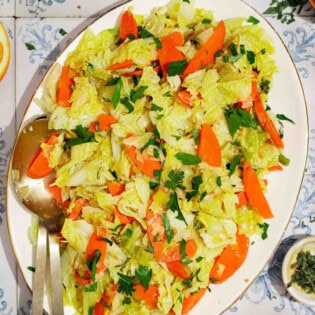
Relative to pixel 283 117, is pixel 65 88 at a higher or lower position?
higher

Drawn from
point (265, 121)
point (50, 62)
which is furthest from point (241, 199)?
point (50, 62)

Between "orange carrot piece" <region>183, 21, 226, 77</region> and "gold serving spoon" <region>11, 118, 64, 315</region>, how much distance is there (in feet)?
1.99

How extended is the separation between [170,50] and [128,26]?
0.21 m

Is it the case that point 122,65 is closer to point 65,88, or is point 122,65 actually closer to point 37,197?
point 65,88

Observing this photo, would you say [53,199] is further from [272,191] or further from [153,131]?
[272,191]

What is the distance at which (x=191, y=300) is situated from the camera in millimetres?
2211

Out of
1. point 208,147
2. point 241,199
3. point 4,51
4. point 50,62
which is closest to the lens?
point 208,147

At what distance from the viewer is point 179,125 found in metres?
2.09

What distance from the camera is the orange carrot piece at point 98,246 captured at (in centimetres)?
213

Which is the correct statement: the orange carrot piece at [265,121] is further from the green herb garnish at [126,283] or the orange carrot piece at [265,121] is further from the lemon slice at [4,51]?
the lemon slice at [4,51]

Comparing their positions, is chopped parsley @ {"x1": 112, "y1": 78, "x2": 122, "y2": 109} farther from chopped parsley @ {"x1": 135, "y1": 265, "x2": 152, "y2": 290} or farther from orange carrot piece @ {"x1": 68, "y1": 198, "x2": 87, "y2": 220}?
chopped parsley @ {"x1": 135, "y1": 265, "x2": 152, "y2": 290}

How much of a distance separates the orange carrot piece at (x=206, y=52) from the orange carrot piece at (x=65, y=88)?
1.52ft

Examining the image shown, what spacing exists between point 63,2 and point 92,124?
2.11ft

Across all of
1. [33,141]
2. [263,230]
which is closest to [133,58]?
[33,141]
